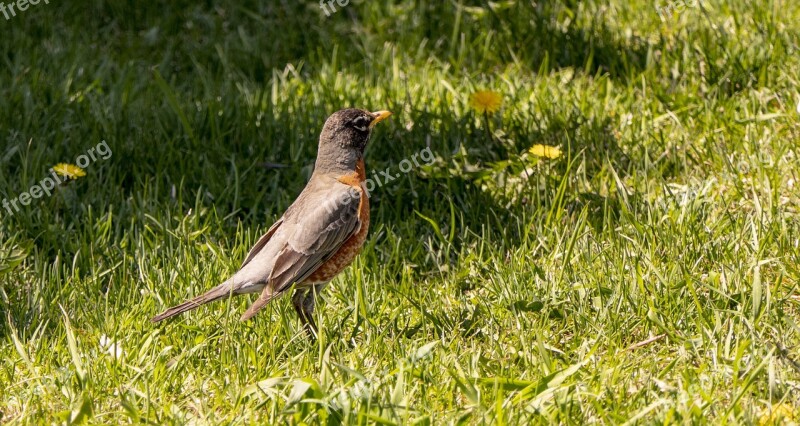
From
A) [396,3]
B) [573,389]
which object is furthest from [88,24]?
[573,389]

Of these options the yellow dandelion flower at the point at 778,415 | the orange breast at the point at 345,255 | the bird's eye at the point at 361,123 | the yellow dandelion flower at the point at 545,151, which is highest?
the bird's eye at the point at 361,123

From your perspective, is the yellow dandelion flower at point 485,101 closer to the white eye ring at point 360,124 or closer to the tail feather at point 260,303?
the white eye ring at point 360,124

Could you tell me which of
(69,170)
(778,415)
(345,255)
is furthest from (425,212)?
(778,415)

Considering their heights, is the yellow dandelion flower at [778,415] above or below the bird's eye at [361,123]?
below

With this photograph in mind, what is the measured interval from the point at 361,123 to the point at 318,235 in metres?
0.62

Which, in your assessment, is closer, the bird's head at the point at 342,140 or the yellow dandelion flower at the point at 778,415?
the yellow dandelion flower at the point at 778,415

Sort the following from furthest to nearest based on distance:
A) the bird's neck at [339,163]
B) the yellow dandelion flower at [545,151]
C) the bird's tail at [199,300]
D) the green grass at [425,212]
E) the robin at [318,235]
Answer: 1. the yellow dandelion flower at [545,151]
2. the bird's neck at [339,163]
3. the robin at [318,235]
4. the bird's tail at [199,300]
5. the green grass at [425,212]

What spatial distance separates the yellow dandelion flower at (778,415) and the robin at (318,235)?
163 centimetres

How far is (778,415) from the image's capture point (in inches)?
125

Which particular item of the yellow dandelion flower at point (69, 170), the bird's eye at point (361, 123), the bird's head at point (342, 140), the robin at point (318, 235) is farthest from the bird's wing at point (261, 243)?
the yellow dandelion flower at point (69, 170)

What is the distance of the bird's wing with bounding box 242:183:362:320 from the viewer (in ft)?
13.1

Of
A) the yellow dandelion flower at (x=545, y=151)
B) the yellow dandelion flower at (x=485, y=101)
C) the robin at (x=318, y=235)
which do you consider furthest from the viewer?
the yellow dandelion flower at (x=485, y=101)

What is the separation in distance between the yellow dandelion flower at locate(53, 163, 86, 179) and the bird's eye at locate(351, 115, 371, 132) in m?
1.42

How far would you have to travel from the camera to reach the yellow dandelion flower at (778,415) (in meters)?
3.11
